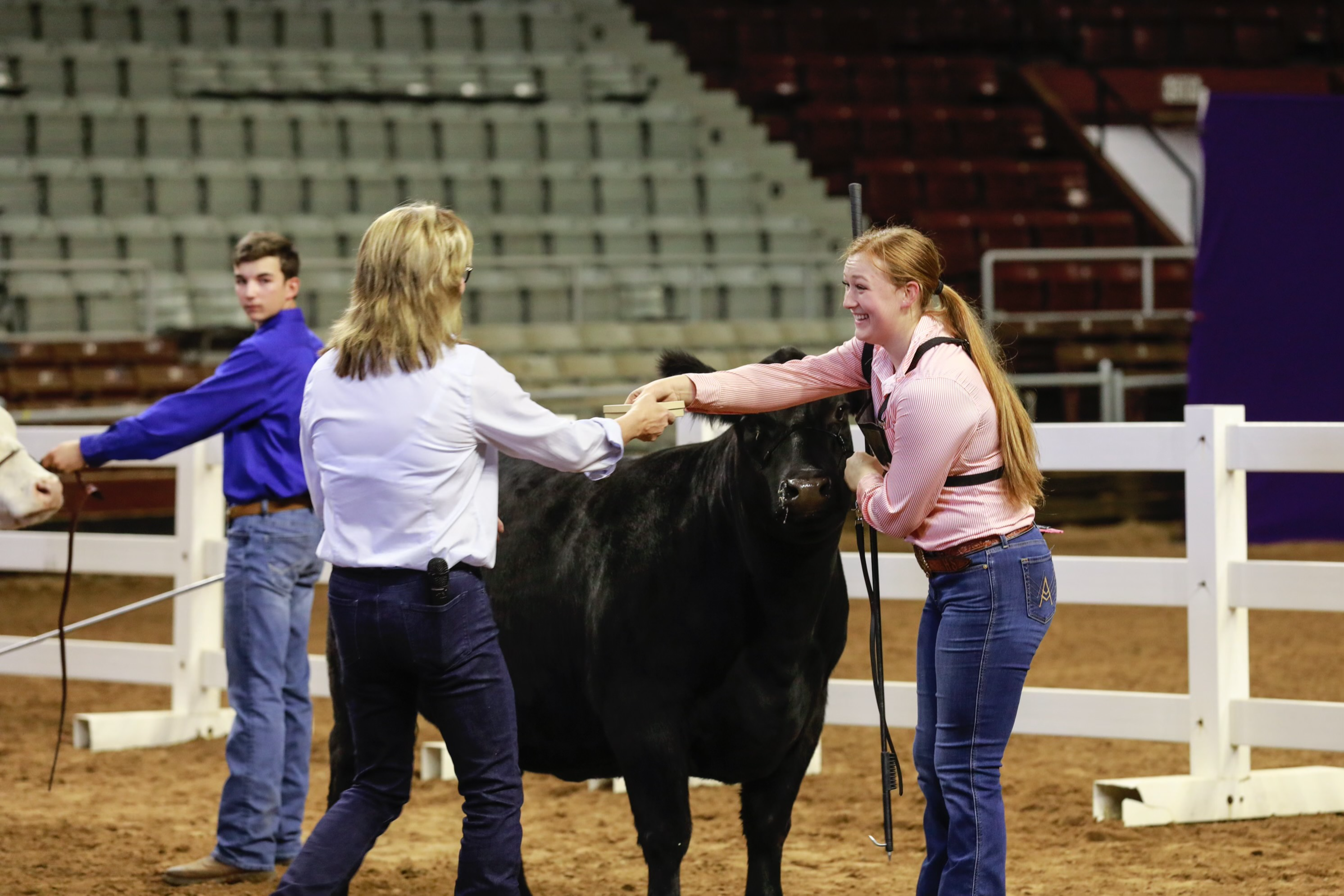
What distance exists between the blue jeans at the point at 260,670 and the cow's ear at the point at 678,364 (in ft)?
5.00

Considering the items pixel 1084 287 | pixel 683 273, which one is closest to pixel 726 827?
pixel 683 273

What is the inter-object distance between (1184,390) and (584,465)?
12929 mm

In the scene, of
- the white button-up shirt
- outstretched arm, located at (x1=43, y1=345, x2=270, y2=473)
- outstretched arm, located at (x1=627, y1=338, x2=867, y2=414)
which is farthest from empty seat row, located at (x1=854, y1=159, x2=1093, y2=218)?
the white button-up shirt

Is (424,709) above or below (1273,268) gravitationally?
below

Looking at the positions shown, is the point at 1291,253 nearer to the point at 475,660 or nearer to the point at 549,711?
the point at 549,711

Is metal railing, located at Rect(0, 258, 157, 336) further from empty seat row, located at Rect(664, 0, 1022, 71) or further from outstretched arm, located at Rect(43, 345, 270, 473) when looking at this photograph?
outstretched arm, located at Rect(43, 345, 270, 473)

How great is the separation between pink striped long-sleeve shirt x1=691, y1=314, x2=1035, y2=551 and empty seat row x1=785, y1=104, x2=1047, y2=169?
16.5 metres

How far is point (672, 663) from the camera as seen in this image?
405 cm

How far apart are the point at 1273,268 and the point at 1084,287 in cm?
631

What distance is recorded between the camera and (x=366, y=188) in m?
17.9

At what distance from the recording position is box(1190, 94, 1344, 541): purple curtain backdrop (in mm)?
11547

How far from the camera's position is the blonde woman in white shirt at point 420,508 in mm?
3375

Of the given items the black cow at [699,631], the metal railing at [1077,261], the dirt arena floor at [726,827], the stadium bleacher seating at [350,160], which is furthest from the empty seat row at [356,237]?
the black cow at [699,631]

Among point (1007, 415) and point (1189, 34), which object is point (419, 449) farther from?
point (1189, 34)
